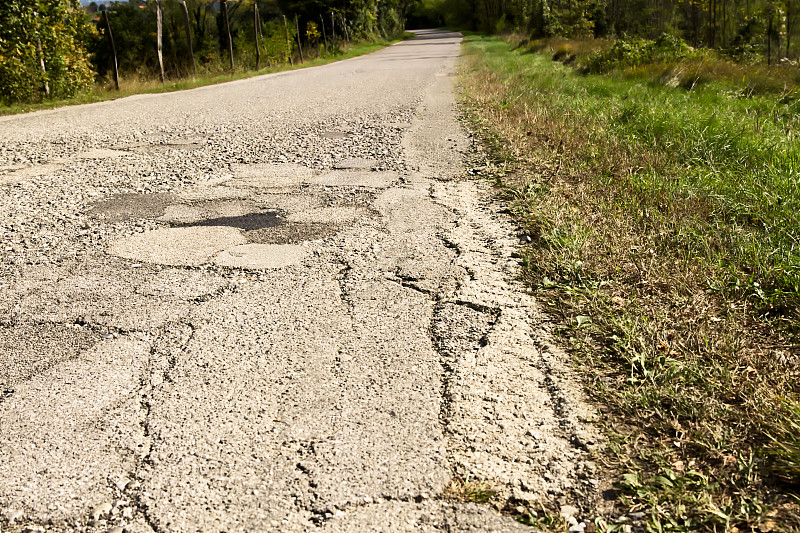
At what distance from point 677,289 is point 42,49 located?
426 inches

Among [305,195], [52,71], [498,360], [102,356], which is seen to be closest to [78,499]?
[102,356]

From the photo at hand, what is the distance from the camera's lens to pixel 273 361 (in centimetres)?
235

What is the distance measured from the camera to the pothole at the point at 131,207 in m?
4.10

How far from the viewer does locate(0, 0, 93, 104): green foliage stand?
9.63 meters

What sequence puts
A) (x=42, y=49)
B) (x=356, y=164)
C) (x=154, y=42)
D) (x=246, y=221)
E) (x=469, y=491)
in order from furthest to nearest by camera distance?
(x=154, y=42) < (x=42, y=49) < (x=356, y=164) < (x=246, y=221) < (x=469, y=491)

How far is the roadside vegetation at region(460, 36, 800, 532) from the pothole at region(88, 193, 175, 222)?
2.37 meters

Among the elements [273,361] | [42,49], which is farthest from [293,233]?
[42,49]

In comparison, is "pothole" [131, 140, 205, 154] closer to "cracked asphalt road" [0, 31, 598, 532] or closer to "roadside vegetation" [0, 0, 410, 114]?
"cracked asphalt road" [0, 31, 598, 532]

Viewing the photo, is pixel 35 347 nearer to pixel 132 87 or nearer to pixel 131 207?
pixel 131 207

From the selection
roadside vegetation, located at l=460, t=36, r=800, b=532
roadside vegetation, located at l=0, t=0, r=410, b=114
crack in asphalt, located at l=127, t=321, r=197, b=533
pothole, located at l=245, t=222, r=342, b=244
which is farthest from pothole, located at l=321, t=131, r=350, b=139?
roadside vegetation, located at l=0, t=0, r=410, b=114

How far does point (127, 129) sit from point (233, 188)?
3348mm

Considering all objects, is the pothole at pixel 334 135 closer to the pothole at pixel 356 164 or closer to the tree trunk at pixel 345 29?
the pothole at pixel 356 164

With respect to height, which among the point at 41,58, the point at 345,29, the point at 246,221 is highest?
the point at 345,29

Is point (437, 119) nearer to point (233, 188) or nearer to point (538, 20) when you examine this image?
point (233, 188)
